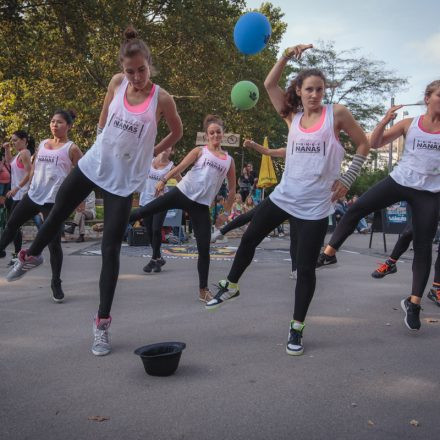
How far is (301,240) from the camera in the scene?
13.3 feet

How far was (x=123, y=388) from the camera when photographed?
314 centimetres

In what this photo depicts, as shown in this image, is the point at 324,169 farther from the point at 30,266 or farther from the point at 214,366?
the point at 30,266

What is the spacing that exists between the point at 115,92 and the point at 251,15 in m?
3.75

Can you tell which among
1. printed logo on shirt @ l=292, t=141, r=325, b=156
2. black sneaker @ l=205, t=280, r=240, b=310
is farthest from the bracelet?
black sneaker @ l=205, t=280, r=240, b=310

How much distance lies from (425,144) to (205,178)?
2.38m

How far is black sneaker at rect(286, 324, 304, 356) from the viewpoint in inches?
154

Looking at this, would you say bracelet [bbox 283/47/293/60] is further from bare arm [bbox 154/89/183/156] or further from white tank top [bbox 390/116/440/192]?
white tank top [bbox 390/116/440/192]

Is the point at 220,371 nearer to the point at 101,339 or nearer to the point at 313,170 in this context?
the point at 101,339

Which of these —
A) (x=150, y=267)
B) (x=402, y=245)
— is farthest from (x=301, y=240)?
(x=150, y=267)

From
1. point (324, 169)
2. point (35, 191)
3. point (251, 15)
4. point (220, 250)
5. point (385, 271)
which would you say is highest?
point (251, 15)

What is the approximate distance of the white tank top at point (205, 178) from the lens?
234 inches

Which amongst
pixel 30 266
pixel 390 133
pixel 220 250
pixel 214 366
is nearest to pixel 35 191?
pixel 30 266

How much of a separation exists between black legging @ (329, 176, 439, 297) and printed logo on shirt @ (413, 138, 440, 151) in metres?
0.37

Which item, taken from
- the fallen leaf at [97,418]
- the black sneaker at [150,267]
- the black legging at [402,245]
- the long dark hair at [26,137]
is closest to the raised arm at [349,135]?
the fallen leaf at [97,418]
